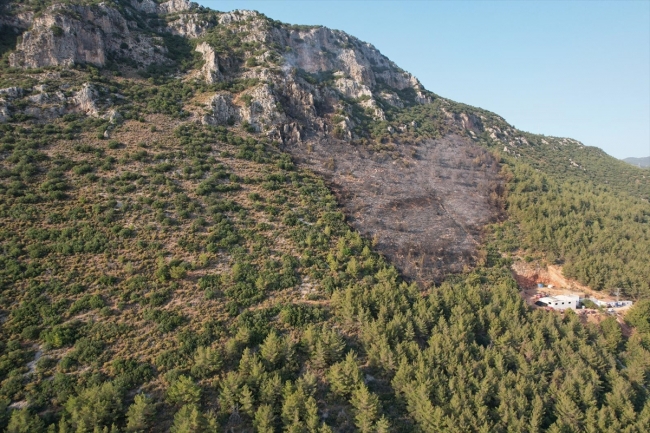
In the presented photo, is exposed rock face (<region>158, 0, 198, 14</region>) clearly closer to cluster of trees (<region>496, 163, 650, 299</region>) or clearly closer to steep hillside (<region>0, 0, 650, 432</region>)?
steep hillside (<region>0, 0, 650, 432</region>)

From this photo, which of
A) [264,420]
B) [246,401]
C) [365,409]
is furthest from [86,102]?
[365,409]

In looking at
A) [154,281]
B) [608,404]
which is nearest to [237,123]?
[154,281]

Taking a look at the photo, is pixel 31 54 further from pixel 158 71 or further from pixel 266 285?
pixel 266 285

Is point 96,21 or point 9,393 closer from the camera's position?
point 9,393

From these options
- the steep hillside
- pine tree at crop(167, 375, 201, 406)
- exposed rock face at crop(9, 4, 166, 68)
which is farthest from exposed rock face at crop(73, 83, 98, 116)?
pine tree at crop(167, 375, 201, 406)

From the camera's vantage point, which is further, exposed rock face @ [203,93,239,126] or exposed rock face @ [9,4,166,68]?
exposed rock face @ [203,93,239,126]

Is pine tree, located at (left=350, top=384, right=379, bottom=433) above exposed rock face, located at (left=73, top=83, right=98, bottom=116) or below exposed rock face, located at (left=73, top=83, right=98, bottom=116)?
below

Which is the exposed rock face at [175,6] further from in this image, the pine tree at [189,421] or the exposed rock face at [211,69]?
the pine tree at [189,421]
